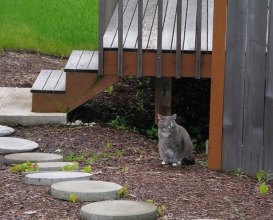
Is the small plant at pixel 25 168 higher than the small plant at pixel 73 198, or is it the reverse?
the small plant at pixel 25 168

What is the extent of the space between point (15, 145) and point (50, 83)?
74.4 inches

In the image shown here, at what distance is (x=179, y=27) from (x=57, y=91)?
1610mm

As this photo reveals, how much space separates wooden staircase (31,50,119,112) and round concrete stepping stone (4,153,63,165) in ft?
5.85

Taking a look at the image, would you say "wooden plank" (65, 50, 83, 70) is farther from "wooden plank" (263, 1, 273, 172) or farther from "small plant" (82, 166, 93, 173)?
"wooden plank" (263, 1, 273, 172)

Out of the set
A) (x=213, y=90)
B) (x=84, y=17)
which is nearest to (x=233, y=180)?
(x=213, y=90)

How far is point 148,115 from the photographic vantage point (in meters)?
11.0

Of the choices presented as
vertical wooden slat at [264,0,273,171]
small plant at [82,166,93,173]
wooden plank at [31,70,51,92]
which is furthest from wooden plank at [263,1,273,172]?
wooden plank at [31,70,51,92]

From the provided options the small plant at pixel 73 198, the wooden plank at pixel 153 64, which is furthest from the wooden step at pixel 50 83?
the small plant at pixel 73 198

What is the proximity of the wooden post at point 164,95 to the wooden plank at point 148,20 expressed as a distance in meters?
0.63

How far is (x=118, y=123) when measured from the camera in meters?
9.66

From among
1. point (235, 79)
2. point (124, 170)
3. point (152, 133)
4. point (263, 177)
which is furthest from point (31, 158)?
point (152, 133)

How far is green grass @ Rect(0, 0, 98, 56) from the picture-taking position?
44.9ft

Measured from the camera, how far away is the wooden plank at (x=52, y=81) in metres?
9.32

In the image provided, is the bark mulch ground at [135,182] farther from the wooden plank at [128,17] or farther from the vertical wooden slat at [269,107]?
the wooden plank at [128,17]
